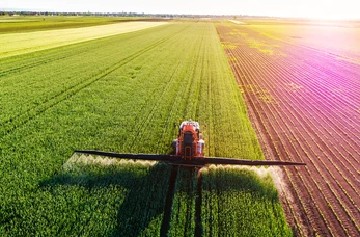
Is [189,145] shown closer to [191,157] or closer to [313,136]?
[191,157]

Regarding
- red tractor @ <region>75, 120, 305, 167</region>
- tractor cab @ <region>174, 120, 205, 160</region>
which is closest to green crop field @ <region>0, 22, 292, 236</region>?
red tractor @ <region>75, 120, 305, 167</region>

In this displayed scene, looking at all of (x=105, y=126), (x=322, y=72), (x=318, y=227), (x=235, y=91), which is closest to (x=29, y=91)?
(x=105, y=126)

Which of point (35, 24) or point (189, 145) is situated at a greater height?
point (35, 24)

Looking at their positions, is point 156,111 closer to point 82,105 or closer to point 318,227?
point 82,105

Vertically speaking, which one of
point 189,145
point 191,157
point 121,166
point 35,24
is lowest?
point 121,166

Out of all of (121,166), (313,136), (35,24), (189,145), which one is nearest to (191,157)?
(189,145)

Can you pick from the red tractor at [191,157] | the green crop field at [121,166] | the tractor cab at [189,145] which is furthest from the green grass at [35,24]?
the tractor cab at [189,145]
